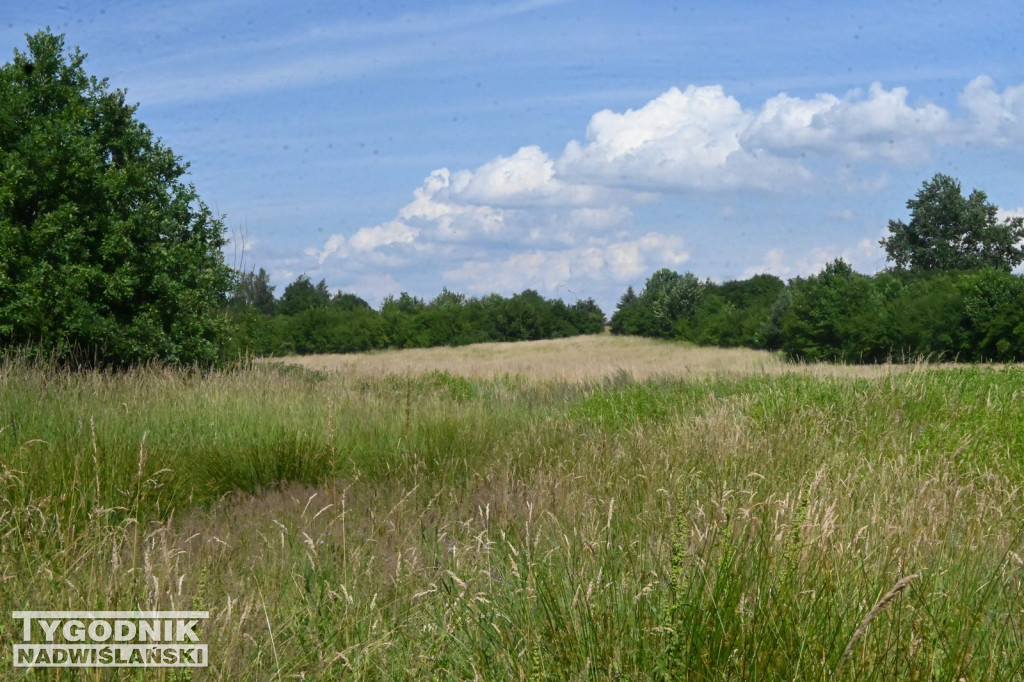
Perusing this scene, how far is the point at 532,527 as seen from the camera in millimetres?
4637

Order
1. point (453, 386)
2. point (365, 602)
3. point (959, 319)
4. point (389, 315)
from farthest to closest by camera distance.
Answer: point (389, 315), point (959, 319), point (453, 386), point (365, 602)

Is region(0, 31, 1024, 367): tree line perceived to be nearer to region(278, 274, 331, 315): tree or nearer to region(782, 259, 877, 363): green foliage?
region(782, 259, 877, 363): green foliage

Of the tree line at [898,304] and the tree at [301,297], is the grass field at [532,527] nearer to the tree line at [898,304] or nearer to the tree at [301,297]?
the tree line at [898,304]

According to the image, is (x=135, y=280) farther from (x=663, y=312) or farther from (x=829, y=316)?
(x=663, y=312)

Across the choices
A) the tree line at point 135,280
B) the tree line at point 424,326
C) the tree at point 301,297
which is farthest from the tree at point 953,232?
the tree at point 301,297

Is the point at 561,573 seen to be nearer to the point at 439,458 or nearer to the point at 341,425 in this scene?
the point at 439,458

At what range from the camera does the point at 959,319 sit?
1065 inches

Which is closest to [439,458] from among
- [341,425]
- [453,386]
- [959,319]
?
[341,425]

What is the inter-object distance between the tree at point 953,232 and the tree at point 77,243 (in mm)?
48585

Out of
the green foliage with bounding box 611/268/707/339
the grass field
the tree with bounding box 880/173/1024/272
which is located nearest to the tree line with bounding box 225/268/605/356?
the green foliage with bounding box 611/268/707/339

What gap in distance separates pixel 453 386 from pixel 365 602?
47.9 ft

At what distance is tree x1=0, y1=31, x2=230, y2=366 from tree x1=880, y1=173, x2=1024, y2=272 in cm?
4858

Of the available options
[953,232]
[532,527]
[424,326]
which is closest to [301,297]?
[424,326]

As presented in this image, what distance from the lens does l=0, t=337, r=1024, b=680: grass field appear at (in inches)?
103
